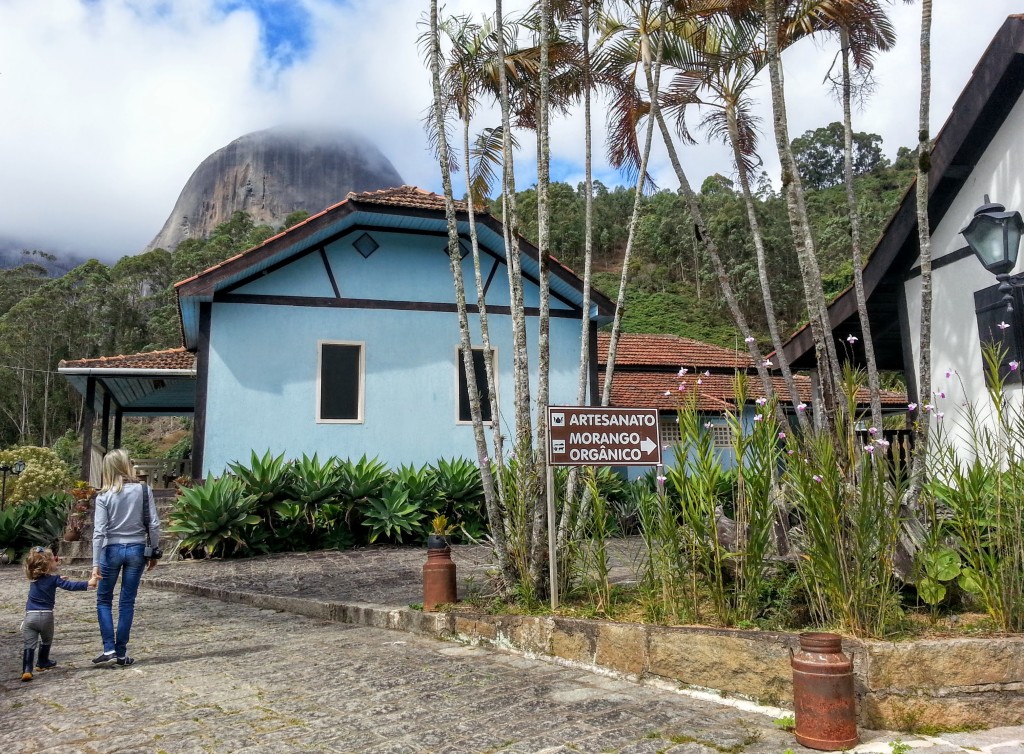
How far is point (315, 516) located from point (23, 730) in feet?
23.7

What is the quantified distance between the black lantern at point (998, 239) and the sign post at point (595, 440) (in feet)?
9.65

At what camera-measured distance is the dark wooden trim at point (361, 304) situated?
12.5 meters

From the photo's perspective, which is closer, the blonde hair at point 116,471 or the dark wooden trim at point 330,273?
the blonde hair at point 116,471

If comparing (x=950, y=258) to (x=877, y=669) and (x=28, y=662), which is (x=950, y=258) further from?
(x=28, y=662)

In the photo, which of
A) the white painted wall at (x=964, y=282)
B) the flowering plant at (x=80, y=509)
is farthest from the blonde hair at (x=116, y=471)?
the white painted wall at (x=964, y=282)

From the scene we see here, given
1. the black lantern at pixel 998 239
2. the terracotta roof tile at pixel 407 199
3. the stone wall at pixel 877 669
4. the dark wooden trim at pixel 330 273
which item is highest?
the terracotta roof tile at pixel 407 199

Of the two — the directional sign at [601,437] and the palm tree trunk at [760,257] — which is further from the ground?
the palm tree trunk at [760,257]

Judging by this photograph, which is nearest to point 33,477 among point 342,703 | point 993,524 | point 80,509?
point 80,509

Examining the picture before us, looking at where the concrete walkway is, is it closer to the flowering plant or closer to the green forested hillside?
the flowering plant

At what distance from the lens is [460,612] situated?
5.76 m

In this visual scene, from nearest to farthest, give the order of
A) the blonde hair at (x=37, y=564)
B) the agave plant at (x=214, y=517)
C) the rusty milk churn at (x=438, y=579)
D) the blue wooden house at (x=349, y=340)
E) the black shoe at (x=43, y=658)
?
the blonde hair at (x=37, y=564), the black shoe at (x=43, y=658), the rusty milk churn at (x=438, y=579), the agave plant at (x=214, y=517), the blue wooden house at (x=349, y=340)

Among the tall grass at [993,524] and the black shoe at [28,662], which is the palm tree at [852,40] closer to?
the tall grass at [993,524]

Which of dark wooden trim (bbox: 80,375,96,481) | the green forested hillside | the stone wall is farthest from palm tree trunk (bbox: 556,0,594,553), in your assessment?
the green forested hillside

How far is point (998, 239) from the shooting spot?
6016mm
